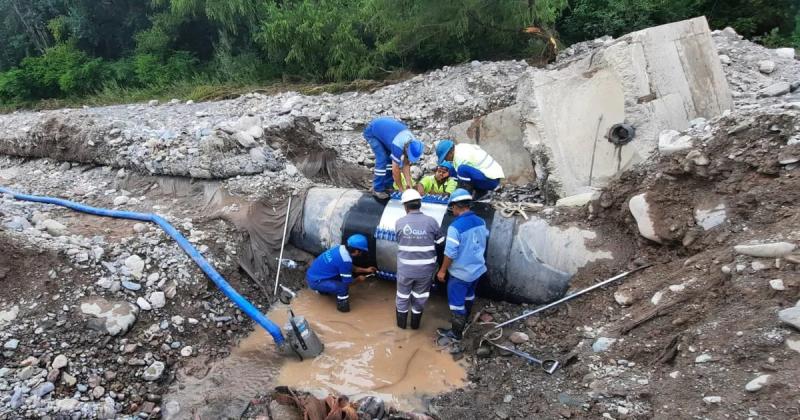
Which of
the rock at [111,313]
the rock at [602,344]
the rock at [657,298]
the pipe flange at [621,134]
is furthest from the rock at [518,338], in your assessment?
the rock at [111,313]

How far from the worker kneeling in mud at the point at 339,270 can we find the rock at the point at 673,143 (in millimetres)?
2793

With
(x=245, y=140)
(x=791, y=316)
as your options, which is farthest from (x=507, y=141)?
(x=791, y=316)

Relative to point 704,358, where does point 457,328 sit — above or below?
below

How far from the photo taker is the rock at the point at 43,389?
11.9 ft

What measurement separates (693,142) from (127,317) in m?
4.92

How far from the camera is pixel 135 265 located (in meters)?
4.77

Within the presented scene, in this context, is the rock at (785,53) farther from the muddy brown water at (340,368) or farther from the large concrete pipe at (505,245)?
the muddy brown water at (340,368)

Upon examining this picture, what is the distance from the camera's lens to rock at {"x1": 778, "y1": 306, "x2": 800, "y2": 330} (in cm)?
295

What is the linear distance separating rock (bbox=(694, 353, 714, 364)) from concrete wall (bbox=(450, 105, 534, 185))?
153 inches

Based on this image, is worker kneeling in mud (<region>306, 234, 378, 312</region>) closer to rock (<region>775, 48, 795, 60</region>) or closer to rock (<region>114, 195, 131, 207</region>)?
rock (<region>114, 195, 131, 207</region>)

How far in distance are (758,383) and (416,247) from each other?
251cm

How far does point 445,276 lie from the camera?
4.68 meters

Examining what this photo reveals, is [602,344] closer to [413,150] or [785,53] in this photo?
[413,150]

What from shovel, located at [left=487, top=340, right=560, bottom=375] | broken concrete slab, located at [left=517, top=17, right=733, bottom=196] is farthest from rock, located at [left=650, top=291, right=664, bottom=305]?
broken concrete slab, located at [left=517, top=17, right=733, bottom=196]
